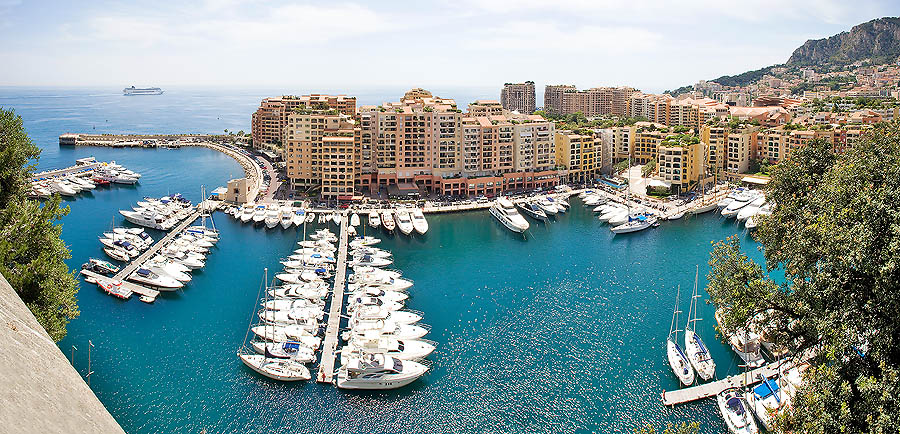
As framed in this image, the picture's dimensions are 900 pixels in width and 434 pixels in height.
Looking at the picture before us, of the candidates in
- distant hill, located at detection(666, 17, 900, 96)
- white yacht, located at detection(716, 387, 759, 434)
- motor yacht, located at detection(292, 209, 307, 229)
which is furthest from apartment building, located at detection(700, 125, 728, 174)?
distant hill, located at detection(666, 17, 900, 96)

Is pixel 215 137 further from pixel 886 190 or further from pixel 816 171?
pixel 886 190

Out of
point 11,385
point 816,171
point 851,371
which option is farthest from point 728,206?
point 11,385

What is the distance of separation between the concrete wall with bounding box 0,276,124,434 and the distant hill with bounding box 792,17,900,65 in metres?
156

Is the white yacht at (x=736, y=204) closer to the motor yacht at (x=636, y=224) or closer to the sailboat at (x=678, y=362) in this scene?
the motor yacht at (x=636, y=224)

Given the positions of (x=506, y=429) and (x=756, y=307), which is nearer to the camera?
(x=756, y=307)

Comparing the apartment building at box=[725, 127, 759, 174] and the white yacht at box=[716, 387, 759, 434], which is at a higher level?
the apartment building at box=[725, 127, 759, 174]

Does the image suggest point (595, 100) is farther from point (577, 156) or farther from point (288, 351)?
point (288, 351)

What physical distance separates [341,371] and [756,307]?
11.7 meters

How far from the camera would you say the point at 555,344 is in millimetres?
21703

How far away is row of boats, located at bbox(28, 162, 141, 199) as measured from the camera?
149 feet

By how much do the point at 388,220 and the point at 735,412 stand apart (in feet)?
78.3

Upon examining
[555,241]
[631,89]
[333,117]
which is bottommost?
[555,241]

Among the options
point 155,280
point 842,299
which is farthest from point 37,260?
point 842,299

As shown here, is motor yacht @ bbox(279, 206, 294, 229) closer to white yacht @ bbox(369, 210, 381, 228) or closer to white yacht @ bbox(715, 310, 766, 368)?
white yacht @ bbox(369, 210, 381, 228)
